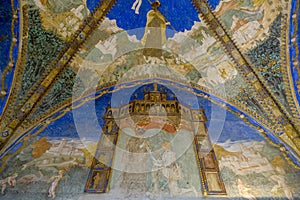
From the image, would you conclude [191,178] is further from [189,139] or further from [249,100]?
[249,100]

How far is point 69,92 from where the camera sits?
7797 millimetres

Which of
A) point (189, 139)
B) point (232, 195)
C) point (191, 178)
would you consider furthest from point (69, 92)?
point (232, 195)

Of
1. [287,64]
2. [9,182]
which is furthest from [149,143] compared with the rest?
[287,64]

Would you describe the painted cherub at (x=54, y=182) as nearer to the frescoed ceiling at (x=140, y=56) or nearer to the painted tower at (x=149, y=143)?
the painted tower at (x=149, y=143)

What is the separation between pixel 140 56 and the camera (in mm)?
8609

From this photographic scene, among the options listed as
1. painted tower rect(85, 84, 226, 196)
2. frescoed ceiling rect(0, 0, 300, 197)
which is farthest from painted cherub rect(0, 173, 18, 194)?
painted tower rect(85, 84, 226, 196)

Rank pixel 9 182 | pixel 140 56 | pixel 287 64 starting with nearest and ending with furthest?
pixel 9 182 < pixel 287 64 < pixel 140 56

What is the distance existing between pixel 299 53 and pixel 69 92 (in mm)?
6205

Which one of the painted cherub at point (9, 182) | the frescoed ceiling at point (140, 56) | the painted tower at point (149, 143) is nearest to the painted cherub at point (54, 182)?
the painted tower at point (149, 143)

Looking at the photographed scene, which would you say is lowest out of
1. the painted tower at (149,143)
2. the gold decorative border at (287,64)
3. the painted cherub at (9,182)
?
the painted cherub at (9,182)

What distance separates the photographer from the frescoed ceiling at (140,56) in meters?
6.93

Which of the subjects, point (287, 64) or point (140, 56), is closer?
point (287, 64)

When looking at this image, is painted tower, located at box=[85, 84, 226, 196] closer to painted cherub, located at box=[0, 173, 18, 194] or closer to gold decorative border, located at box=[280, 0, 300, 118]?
painted cherub, located at box=[0, 173, 18, 194]

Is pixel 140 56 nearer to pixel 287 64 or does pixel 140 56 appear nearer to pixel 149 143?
pixel 149 143
